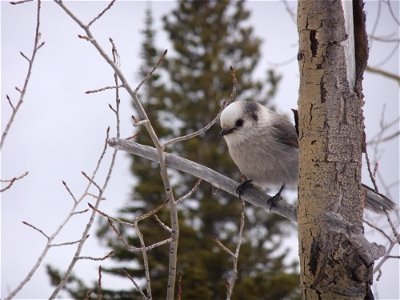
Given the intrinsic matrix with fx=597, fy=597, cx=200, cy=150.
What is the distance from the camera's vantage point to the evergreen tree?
8844mm

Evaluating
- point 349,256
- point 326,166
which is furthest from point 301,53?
point 349,256

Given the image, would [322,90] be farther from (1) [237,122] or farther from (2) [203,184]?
(2) [203,184]

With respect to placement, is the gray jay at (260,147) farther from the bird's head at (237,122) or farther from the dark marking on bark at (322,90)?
the dark marking on bark at (322,90)

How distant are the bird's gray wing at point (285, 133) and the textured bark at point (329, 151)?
164 cm

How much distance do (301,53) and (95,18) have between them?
0.79 meters

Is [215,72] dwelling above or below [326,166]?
above

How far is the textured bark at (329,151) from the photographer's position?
206 centimetres

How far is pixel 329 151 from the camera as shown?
7.02 feet

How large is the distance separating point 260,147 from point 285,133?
0.70 feet

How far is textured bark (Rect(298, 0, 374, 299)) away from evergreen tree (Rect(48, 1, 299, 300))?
6.32 meters

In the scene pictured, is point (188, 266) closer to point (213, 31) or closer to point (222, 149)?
point (222, 149)

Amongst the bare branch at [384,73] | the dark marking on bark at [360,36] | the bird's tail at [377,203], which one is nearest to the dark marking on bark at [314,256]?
the dark marking on bark at [360,36]

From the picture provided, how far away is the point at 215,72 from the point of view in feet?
34.7

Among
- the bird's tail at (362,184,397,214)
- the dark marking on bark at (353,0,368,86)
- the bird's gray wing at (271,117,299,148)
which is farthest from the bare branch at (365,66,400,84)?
the dark marking on bark at (353,0,368,86)
